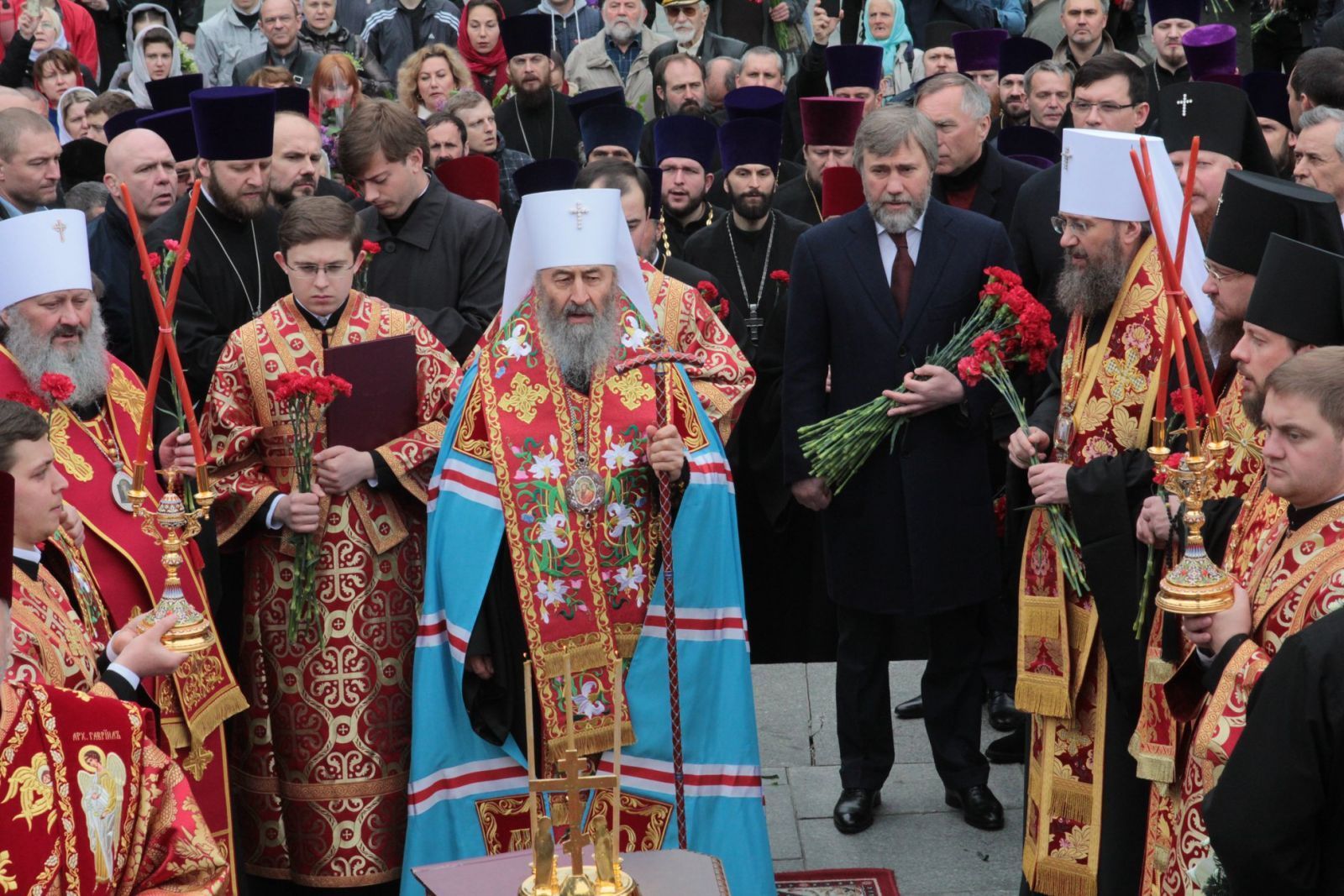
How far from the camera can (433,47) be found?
35.6 feet

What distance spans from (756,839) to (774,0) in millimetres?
9183

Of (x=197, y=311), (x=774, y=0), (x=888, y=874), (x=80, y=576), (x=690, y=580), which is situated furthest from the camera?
(x=774, y=0)

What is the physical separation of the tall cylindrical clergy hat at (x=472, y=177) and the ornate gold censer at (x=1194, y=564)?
471 cm

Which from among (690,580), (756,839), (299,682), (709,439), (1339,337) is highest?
(1339,337)

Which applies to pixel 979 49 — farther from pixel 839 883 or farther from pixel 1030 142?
pixel 839 883

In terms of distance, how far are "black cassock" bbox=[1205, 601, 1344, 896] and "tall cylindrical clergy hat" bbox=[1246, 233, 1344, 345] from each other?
109cm

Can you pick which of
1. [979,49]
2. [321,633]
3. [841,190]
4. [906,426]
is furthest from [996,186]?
[321,633]

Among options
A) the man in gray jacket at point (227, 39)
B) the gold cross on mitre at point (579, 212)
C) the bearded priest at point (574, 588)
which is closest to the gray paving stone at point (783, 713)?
the bearded priest at point (574, 588)

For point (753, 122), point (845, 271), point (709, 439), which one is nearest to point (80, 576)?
point (709, 439)

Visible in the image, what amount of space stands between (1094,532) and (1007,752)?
6.96 feet

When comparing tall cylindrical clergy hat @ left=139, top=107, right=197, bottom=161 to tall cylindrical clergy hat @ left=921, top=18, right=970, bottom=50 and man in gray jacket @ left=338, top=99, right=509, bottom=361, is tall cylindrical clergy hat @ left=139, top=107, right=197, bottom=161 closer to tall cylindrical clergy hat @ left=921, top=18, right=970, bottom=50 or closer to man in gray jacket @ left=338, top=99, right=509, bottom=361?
man in gray jacket @ left=338, top=99, right=509, bottom=361

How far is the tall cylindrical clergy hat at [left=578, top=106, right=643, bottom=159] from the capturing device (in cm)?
904

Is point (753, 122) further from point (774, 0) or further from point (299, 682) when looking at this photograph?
point (774, 0)

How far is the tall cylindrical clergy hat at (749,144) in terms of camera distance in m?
8.01
